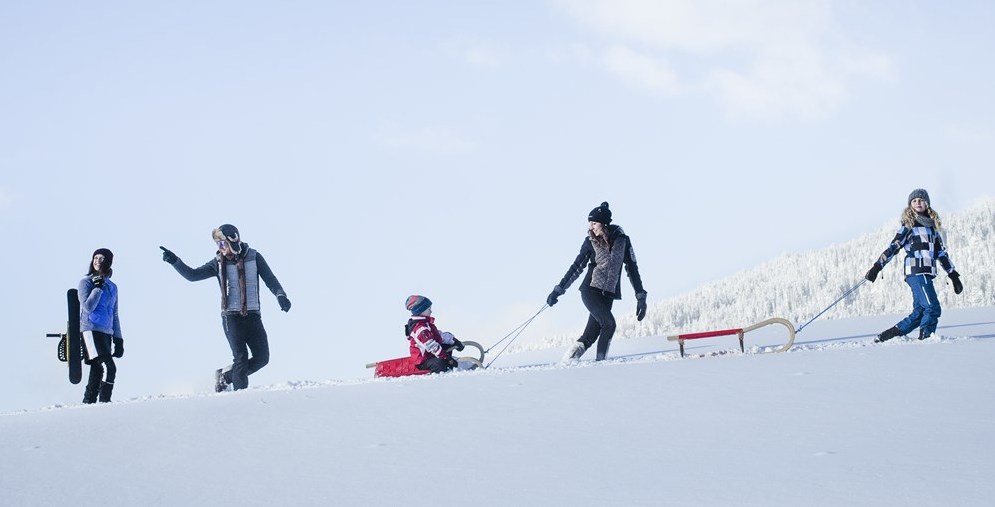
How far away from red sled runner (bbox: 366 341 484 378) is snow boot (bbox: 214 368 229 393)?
185 cm

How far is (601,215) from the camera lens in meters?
11.9

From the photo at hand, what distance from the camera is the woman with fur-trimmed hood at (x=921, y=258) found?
11.6 metres

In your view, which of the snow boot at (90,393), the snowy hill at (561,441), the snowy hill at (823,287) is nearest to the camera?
the snowy hill at (561,441)

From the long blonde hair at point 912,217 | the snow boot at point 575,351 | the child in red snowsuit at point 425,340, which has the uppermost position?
the long blonde hair at point 912,217

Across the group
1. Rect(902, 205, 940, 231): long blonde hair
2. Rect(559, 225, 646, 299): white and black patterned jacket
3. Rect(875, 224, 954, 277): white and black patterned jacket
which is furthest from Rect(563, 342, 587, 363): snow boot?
Rect(902, 205, 940, 231): long blonde hair

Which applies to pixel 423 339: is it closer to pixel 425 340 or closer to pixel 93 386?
pixel 425 340

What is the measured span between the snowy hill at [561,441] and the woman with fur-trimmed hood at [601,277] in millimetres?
2321

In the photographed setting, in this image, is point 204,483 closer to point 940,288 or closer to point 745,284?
point 940,288

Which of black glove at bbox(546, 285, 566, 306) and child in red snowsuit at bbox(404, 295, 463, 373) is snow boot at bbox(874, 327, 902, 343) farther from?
child in red snowsuit at bbox(404, 295, 463, 373)

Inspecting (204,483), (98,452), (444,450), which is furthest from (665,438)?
(98,452)

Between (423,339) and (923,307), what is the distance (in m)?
5.95

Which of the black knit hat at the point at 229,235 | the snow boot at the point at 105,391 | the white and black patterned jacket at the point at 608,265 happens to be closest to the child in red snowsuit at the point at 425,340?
the white and black patterned jacket at the point at 608,265

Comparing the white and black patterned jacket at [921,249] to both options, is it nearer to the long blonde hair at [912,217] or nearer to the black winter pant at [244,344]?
the long blonde hair at [912,217]

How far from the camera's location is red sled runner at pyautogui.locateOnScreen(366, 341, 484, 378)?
12055mm
